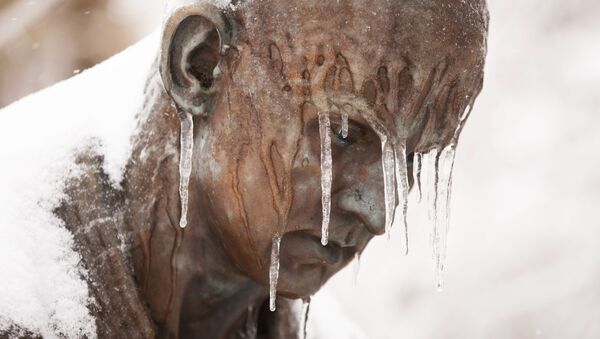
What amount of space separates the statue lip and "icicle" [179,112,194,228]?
20 centimetres

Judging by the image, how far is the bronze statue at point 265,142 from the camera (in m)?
2.56

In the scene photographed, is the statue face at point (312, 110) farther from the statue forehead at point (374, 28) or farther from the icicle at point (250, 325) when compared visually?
the icicle at point (250, 325)

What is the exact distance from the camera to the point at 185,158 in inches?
106

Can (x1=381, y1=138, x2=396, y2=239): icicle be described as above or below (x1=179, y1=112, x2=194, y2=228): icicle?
below

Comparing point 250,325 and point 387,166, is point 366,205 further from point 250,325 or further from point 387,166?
point 250,325

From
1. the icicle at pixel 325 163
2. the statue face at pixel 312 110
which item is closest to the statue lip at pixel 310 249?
the statue face at pixel 312 110

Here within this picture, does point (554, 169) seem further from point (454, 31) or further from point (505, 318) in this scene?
point (454, 31)

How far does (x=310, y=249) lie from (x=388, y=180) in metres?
0.23

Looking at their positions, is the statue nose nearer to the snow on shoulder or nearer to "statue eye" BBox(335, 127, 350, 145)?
"statue eye" BBox(335, 127, 350, 145)

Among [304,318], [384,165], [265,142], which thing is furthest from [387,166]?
[304,318]

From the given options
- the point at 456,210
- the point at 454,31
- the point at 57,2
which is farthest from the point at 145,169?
the point at 456,210

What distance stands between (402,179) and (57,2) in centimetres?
487

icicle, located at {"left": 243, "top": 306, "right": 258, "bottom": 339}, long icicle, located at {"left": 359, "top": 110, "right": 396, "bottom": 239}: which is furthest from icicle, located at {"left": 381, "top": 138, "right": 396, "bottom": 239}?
icicle, located at {"left": 243, "top": 306, "right": 258, "bottom": 339}

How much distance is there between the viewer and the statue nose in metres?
2.67
